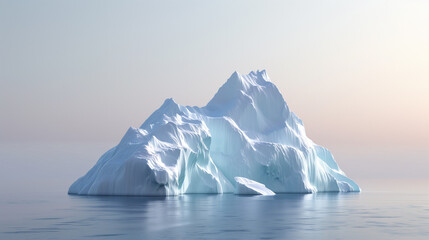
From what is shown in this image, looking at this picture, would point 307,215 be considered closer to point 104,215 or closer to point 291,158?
point 104,215

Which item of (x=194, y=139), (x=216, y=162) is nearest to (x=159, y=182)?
(x=194, y=139)

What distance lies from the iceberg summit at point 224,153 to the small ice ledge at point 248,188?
9 cm

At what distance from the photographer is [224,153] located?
6325 centimetres

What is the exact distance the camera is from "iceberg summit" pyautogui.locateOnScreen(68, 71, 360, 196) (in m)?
51.2

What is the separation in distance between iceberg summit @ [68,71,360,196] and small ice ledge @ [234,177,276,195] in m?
0.09

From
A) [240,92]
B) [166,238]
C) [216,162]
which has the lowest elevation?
[166,238]

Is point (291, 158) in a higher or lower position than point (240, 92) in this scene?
lower

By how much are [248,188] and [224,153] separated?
691 centimetres

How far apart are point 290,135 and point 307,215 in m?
30.1

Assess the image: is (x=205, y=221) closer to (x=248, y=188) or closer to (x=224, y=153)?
(x=248, y=188)

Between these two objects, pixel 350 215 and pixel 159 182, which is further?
pixel 159 182

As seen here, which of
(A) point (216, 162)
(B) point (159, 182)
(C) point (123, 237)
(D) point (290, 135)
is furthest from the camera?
(D) point (290, 135)

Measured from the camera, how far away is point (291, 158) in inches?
2484

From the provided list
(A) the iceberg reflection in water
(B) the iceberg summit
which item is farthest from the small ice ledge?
(A) the iceberg reflection in water
